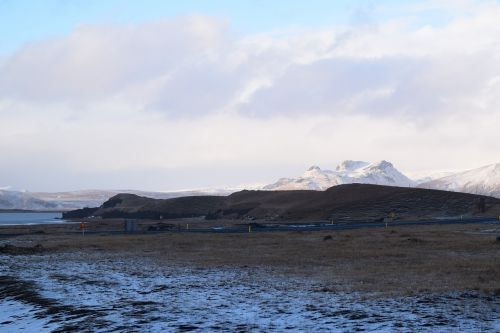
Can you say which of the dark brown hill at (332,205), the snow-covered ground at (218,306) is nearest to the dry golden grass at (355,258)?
the snow-covered ground at (218,306)

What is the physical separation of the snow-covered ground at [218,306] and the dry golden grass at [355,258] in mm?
1844

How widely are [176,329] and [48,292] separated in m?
8.84

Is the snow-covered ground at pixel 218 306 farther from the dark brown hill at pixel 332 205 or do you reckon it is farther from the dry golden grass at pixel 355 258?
the dark brown hill at pixel 332 205

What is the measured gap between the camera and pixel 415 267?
27344mm

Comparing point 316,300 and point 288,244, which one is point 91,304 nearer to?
point 316,300

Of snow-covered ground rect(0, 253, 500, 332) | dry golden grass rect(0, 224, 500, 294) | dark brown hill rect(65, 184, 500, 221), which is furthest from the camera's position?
dark brown hill rect(65, 184, 500, 221)

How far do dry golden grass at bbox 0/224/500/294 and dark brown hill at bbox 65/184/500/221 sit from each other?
54342 mm

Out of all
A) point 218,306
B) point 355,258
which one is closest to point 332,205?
point 355,258

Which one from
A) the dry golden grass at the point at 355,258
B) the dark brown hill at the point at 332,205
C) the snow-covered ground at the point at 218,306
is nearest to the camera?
the snow-covered ground at the point at 218,306

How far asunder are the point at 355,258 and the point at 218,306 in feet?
50.7

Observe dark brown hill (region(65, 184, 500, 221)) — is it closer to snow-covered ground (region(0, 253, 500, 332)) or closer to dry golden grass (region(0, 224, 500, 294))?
dry golden grass (region(0, 224, 500, 294))

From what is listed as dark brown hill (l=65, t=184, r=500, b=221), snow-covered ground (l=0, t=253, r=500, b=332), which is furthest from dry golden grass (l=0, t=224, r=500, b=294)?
dark brown hill (l=65, t=184, r=500, b=221)

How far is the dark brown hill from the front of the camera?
10456cm

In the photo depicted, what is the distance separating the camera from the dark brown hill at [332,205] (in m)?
105
